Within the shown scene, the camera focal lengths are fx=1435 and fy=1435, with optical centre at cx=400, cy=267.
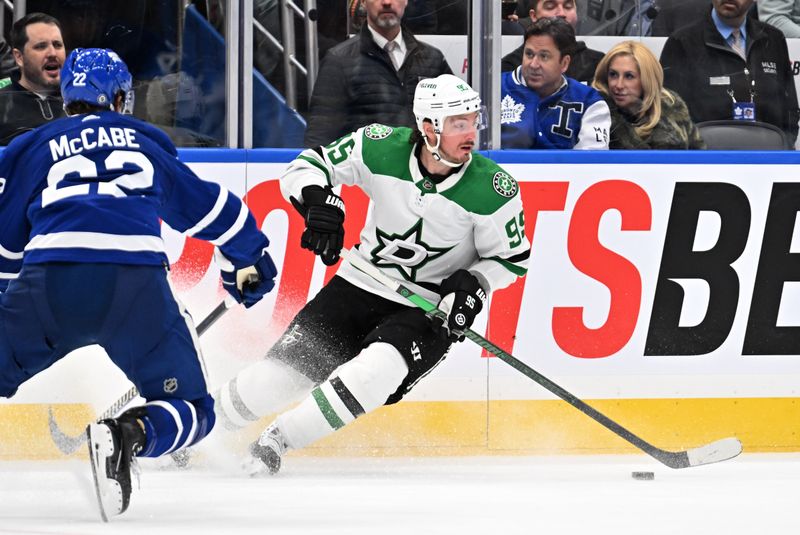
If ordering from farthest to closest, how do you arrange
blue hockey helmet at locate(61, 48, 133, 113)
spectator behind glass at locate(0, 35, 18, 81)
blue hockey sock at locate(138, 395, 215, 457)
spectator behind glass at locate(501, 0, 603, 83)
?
spectator behind glass at locate(501, 0, 603, 83) → spectator behind glass at locate(0, 35, 18, 81) → blue hockey helmet at locate(61, 48, 133, 113) → blue hockey sock at locate(138, 395, 215, 457)

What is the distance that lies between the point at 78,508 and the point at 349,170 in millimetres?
1429

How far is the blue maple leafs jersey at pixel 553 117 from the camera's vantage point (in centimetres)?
485

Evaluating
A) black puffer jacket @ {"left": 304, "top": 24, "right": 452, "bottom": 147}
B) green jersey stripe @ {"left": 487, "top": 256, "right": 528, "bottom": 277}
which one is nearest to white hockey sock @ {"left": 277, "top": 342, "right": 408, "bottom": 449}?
green jersey stripe @ {"left": 487, "top": 256, "right": 528, "bottom": 277}

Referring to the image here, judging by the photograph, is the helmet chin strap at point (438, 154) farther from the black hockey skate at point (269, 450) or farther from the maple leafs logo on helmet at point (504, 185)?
the black hockey skate at point (269, 450)

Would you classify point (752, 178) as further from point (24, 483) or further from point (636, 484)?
point (24, 483)

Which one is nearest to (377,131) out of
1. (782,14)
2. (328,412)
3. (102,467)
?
(328,412)

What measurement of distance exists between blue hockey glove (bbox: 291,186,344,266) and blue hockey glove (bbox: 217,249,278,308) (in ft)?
1.27

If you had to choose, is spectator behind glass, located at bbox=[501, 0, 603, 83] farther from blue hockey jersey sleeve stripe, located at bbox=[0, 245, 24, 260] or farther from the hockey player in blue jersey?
blue hockey jersey sleeve stripe, located at bbox=[0, 245, 24, 260]

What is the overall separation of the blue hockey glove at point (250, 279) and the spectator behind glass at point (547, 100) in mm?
1459

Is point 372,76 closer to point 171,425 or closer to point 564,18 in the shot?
point 564,18

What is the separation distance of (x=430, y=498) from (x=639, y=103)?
183 cm

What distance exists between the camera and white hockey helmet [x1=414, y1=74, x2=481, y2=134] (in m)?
4.14

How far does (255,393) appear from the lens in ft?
13.7

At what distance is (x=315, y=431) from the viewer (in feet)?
13.3
